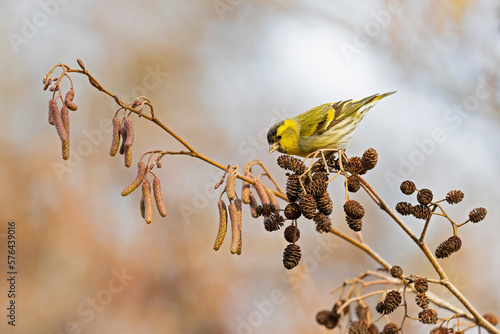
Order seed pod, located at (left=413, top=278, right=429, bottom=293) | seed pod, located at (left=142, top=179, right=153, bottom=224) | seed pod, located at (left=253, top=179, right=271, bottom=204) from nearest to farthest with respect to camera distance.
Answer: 1. seed pod, located at (left=413, top=278, right=429, bottom=293)
2. seed pod, located at (left=142, top=179, right=153, bottom=224)
3. seed pod, located at (left=253, top=179, right=271, bottom=204)

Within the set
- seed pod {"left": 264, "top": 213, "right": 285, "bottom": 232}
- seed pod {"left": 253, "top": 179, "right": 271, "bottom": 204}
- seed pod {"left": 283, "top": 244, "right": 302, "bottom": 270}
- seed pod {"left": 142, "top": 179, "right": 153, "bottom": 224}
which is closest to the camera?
seed pod {"left": 283, "top": 244, "right": 302, "bottom": 270}

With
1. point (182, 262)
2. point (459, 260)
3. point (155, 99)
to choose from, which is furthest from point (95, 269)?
point (459, 260)

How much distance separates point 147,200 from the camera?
221 centimetres

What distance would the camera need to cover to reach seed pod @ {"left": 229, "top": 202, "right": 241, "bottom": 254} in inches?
81.8

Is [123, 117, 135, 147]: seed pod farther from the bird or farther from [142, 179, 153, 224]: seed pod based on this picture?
the bird

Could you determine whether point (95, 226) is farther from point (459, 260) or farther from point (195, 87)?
point (459, 260)

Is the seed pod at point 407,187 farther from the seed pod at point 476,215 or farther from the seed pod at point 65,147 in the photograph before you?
the seed pod at point 65,147

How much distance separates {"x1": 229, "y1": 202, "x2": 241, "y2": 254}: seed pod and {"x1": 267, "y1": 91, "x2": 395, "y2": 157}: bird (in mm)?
1411

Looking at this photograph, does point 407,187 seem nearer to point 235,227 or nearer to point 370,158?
point 370,158

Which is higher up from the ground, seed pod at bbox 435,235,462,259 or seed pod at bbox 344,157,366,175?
seed pod at bbox 344,157,366,175

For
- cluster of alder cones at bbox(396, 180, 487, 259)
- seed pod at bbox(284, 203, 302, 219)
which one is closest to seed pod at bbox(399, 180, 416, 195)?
cluster of alder cones at bbox(396, 180, 487, 259)

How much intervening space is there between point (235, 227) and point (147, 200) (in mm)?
385

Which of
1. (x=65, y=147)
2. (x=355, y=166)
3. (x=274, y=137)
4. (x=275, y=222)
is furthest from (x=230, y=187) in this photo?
(x=274, y=137)

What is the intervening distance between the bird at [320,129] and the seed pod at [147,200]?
56.1 inches
